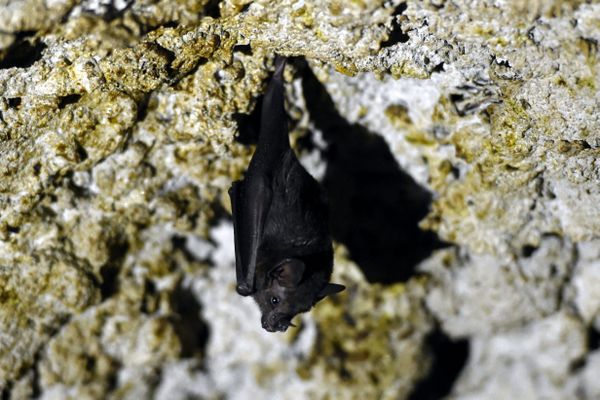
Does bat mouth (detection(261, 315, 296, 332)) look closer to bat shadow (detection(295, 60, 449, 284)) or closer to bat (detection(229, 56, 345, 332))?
bat (detection(229, 56, 345, 332))

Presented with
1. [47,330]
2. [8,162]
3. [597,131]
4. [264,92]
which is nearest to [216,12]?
[264,92]

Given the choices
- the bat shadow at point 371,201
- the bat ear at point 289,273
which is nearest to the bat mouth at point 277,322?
the bat ear at point 289,273

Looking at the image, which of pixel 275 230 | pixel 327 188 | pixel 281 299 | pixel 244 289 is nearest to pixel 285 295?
pixel 281 299

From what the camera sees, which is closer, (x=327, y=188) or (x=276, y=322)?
(x=276, y=322)

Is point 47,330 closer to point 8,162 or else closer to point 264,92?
point 8,162

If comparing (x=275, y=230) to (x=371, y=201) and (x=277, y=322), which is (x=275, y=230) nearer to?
(x=277, y=322)

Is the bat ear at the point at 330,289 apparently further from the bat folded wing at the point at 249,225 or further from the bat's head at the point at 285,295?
the bat folded wing at the point at 249,225
